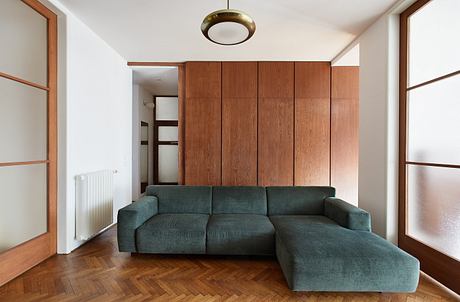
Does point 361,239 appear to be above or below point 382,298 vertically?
above

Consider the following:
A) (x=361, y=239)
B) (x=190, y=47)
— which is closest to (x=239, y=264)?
(x=361, y=239)

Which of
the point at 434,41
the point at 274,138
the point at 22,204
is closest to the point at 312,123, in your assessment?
the point at 274,138

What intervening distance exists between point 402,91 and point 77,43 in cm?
377

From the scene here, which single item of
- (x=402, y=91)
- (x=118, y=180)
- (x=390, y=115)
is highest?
(x=402, y=91)

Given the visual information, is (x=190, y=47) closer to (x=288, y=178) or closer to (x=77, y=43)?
(x=77, y=43)

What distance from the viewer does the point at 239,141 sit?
159 inches

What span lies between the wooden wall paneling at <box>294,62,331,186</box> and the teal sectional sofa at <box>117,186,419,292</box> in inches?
36.3

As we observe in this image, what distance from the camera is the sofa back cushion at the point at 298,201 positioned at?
9.86 ft

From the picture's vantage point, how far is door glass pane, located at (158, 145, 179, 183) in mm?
6105

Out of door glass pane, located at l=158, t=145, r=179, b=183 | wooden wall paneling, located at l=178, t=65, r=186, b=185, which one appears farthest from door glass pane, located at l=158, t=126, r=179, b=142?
wooden wall paneling, located at l=178, t=65, r=186, b=185

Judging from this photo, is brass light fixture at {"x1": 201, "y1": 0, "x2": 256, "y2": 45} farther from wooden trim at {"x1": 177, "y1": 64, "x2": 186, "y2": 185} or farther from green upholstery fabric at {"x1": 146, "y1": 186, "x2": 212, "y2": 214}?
wooden trim at {"x1": 177, "y1": 64, "x2": 186, "y2": 185}

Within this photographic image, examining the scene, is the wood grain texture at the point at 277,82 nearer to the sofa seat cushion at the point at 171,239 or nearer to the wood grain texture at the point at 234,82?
the wood grain texture at the point at 234,82

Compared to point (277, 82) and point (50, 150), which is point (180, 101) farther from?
point (50, 150)

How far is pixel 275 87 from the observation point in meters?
4.04
